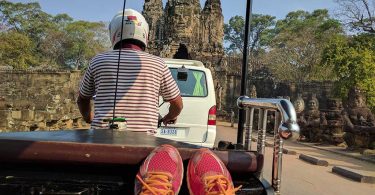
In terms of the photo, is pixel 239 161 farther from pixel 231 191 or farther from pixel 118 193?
pixel 118 193

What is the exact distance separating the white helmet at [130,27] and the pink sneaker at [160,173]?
52.3 inches

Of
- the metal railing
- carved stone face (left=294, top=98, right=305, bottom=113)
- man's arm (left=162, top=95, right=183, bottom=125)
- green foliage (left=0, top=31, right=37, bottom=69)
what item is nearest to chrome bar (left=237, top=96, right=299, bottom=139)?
the metal railing

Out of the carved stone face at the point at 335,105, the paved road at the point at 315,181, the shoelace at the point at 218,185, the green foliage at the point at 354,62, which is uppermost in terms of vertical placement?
the green foliage at the point at 354,62

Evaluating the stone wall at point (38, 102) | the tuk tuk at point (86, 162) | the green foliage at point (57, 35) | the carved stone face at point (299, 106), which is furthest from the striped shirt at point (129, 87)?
the green foliage at point (57, 35)

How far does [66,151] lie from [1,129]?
399 inches

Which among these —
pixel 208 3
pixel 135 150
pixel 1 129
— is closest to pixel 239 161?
pixel 135 150

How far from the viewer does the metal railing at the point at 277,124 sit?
183cm

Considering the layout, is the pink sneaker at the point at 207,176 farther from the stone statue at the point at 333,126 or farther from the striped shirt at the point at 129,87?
the stone statue at the point at 333,126

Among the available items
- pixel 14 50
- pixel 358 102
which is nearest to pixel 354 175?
pixel 358 102

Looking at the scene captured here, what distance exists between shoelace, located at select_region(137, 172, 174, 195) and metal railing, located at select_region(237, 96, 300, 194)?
514mm

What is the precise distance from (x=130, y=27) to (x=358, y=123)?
13862mm

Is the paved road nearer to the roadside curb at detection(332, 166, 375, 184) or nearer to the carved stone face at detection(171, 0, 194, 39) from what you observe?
the roadside curb at detection(332, 166, 375, 184)

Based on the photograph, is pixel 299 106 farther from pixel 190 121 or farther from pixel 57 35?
pixel 57 35

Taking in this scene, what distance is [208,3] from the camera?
37.2 metres
